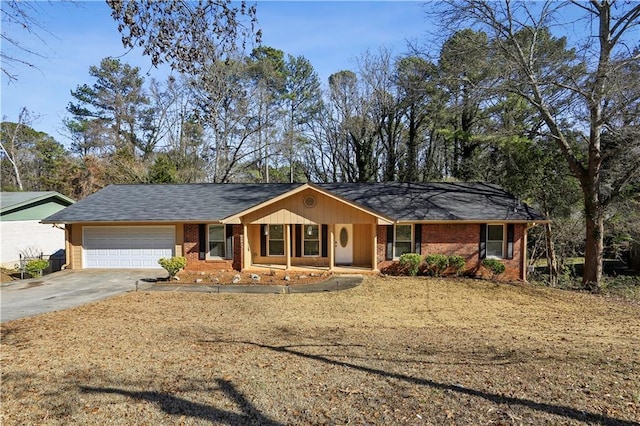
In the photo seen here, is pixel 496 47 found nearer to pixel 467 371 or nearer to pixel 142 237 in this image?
pixel 467 371

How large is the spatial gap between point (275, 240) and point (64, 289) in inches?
313

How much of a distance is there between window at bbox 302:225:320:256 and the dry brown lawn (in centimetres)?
634

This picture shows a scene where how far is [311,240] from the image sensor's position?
16.9 m

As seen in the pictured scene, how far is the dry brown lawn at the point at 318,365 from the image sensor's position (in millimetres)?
4414

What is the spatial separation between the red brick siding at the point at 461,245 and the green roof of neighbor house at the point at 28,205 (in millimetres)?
18292

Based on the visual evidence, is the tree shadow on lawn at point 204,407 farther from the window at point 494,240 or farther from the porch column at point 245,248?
the window at point 494,240

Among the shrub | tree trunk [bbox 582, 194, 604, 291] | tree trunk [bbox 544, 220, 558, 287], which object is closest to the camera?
tree trunk [bbox 582, 194, 604, 291]

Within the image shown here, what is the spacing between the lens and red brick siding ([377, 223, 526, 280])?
15555 millimetres

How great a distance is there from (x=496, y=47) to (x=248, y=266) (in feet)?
43.7

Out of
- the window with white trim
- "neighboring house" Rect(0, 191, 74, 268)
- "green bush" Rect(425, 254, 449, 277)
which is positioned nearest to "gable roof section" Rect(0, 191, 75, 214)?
"neighboring house" Rect(0, 191, 74, 268)

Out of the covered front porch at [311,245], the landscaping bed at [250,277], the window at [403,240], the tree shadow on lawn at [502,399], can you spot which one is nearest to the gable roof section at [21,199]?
the landscaping bed at [250,277]

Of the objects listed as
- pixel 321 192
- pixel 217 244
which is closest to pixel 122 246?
pixel 217 244

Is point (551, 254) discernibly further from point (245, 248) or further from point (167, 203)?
point (167, 203)

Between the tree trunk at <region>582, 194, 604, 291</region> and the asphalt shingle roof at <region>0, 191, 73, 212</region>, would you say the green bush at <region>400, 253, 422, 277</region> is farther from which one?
the asphalt shingle roof at <region>0, 191, 73, 212</region>
